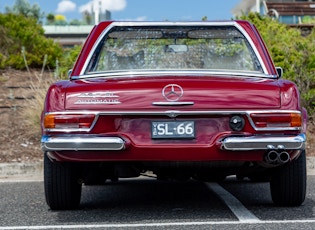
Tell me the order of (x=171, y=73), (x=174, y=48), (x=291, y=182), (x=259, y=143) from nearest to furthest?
(x=259, y=143) < (x=171, y=73) < (x=291, y=182) < (x=174, y=48)

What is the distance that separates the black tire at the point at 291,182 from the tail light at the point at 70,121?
5.31ft

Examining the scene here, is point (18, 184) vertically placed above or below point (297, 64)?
below

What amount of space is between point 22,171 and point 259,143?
15.4ft

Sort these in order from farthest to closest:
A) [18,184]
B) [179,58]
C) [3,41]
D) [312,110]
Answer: [3,41]
[312,110]
[18,184]
[179,58]

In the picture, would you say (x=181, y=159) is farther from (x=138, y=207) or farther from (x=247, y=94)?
(x=138, y=207)

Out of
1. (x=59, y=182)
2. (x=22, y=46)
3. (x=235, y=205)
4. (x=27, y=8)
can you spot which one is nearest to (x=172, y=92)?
(x=59, y=182)

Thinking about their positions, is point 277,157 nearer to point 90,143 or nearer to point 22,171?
point 90,143

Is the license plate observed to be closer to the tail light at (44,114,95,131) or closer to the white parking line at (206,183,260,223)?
the tail light at (44,114,95,131)

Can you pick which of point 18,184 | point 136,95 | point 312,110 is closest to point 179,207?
point 136,95

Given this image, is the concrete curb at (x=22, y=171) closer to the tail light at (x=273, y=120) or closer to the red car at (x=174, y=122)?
the red car at (x=174, y=122)

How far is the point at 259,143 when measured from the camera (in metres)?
5.09

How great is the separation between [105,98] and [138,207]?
4.41 ft

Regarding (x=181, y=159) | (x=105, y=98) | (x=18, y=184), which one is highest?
(x=105, y=98)

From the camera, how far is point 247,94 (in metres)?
5.17
